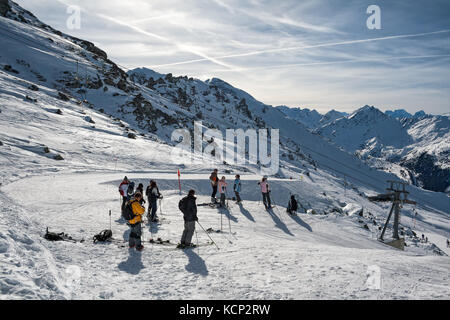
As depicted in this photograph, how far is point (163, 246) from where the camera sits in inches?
420

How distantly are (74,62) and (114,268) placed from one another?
71.8m

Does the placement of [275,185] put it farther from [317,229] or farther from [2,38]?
[2,38]

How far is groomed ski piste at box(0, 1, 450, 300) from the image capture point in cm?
702

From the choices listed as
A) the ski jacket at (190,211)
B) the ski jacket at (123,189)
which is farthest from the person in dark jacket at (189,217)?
the ski jacket at (123,189)

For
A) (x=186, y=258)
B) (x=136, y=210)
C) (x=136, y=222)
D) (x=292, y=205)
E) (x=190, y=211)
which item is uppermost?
(x=136, y=210)

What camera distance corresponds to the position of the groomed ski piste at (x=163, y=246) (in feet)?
23.0

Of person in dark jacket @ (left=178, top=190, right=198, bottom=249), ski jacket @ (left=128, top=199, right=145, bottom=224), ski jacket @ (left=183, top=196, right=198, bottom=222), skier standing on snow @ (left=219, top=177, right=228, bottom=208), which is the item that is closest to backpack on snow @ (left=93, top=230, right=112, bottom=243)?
ski jacket @ (left=128, top=199, right=145, bottom=224)

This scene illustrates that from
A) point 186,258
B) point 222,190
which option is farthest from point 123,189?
point 186,258

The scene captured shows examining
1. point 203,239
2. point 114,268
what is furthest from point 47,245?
point 203,239

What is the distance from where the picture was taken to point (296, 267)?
8711 millimetres

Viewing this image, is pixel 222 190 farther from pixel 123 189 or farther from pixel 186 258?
pixel 186 258

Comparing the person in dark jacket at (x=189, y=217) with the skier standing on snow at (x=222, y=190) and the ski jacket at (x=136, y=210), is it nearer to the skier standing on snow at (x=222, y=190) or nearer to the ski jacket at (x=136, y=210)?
the ski jacket at (x=136, y=210)

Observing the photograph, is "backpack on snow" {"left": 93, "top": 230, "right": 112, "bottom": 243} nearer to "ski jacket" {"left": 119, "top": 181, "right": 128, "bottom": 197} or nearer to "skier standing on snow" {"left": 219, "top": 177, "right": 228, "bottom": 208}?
"ski jacket" {"left": 119, "top": 181, "right": 128, "bottom": 197}

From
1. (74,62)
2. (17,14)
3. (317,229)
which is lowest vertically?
(317,229)
